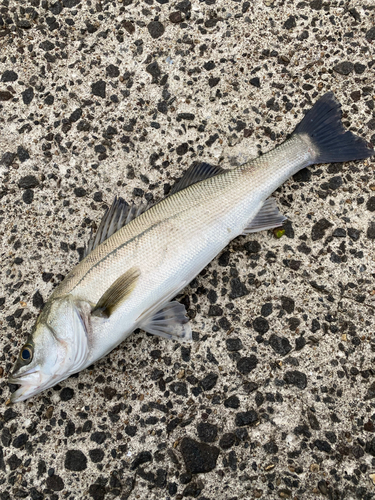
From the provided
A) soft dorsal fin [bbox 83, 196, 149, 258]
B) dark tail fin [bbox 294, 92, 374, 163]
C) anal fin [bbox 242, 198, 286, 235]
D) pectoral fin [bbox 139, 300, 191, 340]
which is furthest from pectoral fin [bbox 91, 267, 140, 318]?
dark tail fin [bbox 294, 92, 374, 163]

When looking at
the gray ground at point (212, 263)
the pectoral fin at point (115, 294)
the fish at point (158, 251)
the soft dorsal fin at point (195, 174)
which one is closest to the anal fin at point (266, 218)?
the fish at point (158, 251)

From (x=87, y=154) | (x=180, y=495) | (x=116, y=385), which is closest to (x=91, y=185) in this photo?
(x=87, y=154)

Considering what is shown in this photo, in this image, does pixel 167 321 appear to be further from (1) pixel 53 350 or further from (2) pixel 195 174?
(2) pixel 195 174

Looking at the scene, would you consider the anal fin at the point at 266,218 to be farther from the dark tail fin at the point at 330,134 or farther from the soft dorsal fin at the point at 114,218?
the soft dorsal fin at the point at 114,218

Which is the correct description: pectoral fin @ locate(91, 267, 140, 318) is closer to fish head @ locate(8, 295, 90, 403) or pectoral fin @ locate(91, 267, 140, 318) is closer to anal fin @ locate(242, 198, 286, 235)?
fish head @ locate(8, 295, 90, 403)

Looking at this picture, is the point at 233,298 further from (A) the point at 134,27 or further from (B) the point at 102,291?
(A) the point at 134,27

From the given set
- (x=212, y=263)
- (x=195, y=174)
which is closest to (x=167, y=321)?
(x=212, y=263)
